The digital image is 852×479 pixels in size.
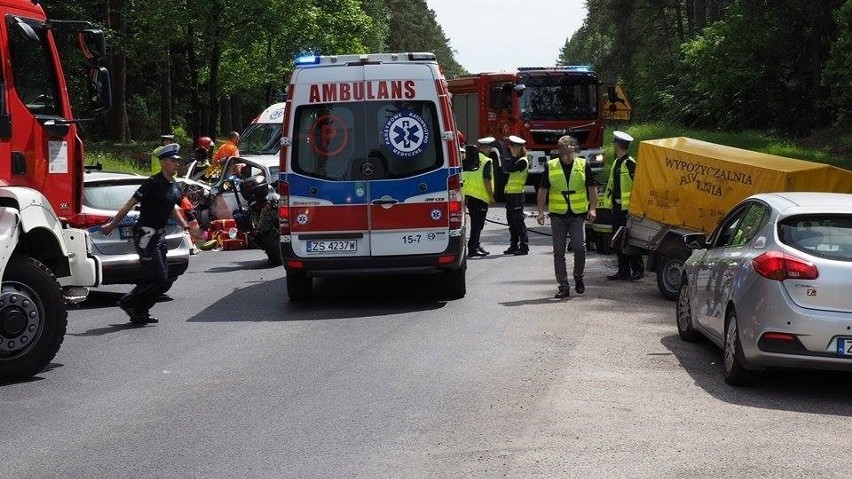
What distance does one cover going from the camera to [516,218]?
20.2m

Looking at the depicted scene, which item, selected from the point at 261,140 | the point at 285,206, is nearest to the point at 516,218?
the point at 285,206

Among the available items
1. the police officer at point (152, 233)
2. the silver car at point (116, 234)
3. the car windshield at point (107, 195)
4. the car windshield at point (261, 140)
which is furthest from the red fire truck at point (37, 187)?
the car windshield at point (261, 140)

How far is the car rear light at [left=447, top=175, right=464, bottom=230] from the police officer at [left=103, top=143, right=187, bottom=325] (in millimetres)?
2974

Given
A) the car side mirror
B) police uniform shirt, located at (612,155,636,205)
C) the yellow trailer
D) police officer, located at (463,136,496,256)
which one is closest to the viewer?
the car side mirror

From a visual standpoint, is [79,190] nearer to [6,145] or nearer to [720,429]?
[6,145]

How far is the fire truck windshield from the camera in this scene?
31594 millimetres

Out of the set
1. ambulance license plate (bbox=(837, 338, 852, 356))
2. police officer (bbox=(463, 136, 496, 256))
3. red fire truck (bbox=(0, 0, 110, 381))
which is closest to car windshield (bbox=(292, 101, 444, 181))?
red fire truck (bbox=(0, 0, 110, 381))

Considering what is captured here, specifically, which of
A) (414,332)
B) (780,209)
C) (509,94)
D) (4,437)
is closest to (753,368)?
(780,209)

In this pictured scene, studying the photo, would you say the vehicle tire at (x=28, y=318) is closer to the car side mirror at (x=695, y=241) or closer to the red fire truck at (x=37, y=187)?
the red fire truck at (x=37, y=187)

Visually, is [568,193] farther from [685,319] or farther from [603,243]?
[603,243]

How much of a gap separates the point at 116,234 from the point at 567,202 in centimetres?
523

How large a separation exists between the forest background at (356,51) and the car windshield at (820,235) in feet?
57.6

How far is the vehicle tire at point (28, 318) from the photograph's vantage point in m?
9.87

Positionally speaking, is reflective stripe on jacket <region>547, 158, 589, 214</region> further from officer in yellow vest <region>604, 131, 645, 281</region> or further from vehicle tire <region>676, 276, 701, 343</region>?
vehicle tire <region>676, 276, 701, 343</region>
